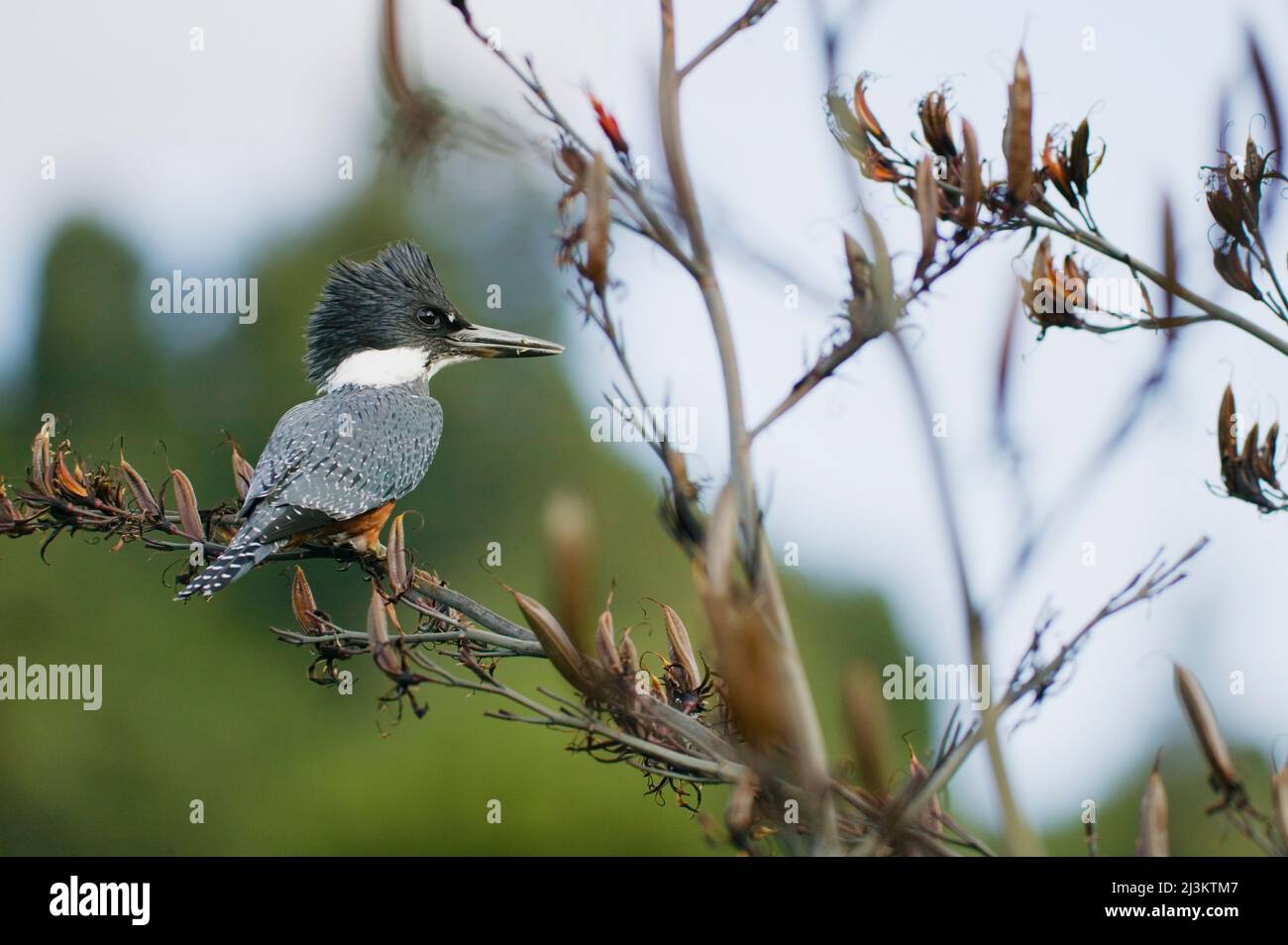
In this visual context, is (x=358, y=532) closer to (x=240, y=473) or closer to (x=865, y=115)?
(x=240, y=473)

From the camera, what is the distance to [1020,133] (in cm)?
179

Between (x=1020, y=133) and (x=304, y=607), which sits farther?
(x=304, y=607)

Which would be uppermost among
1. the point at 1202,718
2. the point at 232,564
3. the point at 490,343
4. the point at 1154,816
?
the point at 490,343

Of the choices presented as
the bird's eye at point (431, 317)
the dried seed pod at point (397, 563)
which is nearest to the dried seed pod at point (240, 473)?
the dried seed pod at point (397, 563)

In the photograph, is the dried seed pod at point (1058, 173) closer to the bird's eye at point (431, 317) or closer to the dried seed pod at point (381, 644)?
the dried seed pod at point (381, 644)

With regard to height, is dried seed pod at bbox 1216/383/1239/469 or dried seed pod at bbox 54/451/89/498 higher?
dried seed pod at bbox 54/451/89/498

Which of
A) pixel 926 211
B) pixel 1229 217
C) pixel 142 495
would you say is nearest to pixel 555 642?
pixel 926 211

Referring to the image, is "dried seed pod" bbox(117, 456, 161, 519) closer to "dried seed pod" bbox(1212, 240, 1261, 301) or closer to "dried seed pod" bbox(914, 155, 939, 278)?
"dried seed pod" bbox(914, 155, 939, 278)

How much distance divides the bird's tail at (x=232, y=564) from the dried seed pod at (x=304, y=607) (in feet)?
1.15

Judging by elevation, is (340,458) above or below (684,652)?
above

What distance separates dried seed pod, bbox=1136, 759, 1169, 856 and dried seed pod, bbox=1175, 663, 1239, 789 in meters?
0.08

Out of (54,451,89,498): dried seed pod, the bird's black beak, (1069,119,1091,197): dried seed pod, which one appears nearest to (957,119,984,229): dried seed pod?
(1069,119,1091,197): dried seed pod

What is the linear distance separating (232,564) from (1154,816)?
5.78ft

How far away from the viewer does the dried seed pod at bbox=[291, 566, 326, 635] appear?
2.18m
